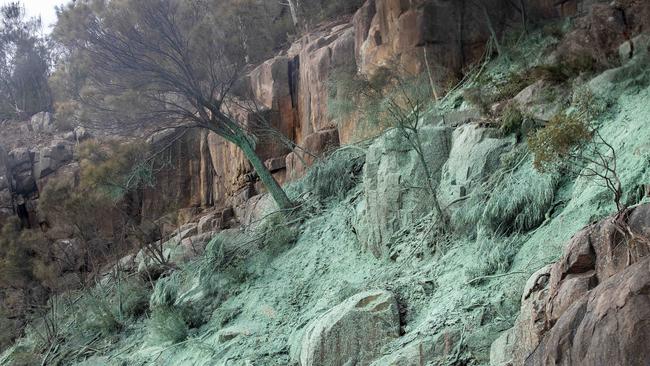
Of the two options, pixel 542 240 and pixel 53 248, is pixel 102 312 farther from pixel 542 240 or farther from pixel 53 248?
pixel 542 240

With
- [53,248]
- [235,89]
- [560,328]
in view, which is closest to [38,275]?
[53,248]

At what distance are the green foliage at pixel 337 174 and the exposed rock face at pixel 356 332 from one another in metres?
5.98

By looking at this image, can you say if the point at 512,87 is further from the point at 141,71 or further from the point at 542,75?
the point at 141,71

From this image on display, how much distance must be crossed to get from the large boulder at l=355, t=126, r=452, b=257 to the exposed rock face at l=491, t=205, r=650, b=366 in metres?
4.64

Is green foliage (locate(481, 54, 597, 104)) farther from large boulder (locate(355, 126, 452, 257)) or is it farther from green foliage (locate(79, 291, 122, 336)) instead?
green foliage (locate(79, 291, 122, 336))

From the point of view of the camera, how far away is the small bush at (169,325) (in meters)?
12.4

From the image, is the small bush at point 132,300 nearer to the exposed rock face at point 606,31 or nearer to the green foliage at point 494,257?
the green foliage at point 494,257

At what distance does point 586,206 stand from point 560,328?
2942 millimetres

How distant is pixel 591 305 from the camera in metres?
4.43

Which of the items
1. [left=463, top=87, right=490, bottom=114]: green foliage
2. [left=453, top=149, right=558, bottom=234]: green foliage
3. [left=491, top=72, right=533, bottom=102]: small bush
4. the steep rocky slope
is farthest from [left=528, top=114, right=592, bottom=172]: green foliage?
[left=491, top=72, right=533, bottom=102]: small bush

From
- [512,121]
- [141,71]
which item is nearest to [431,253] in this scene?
[512,121]

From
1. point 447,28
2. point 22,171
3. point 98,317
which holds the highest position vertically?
point 22,171

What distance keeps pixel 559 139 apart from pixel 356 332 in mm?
3126

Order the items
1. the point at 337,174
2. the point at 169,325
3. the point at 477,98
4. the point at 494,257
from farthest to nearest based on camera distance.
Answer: the point at 337,174, the point at 169,325, the point at 477,98, the point at 494,257
